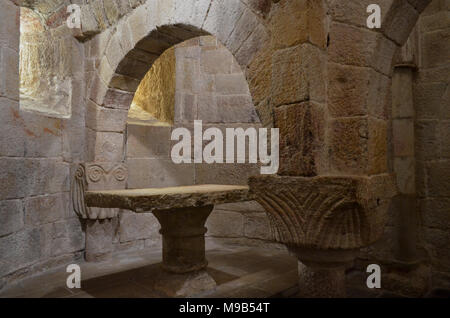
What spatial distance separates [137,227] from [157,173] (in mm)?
710

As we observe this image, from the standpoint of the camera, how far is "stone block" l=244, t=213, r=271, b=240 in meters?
4.38

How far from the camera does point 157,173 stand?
177 inches

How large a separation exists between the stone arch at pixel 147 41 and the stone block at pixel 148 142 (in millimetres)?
549

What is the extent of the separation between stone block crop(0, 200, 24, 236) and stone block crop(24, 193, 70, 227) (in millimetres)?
74

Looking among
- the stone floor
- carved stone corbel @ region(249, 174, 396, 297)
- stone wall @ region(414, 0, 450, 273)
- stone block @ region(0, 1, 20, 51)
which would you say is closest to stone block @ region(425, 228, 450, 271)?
stone wall @ region(414, 0, 450, 273)

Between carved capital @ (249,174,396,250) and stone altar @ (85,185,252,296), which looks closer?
carved capital @ (249,174,396,250)

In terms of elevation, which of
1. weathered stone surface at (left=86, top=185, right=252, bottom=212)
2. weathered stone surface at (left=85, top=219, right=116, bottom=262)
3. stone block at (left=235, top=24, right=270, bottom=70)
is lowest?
weathered stone surface at (left=85, top=219, right=116, bottom=262)

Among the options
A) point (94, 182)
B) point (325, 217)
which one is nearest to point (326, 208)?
point (325, 217)

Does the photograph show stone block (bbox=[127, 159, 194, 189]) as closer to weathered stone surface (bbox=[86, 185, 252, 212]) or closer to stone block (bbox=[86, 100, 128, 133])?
stone block (bbox=[86, 100, 128, 133])

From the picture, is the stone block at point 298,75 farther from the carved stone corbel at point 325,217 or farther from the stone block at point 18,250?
the stone block at point 18,250

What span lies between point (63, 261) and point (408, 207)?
3295mm

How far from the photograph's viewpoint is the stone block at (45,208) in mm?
3154
